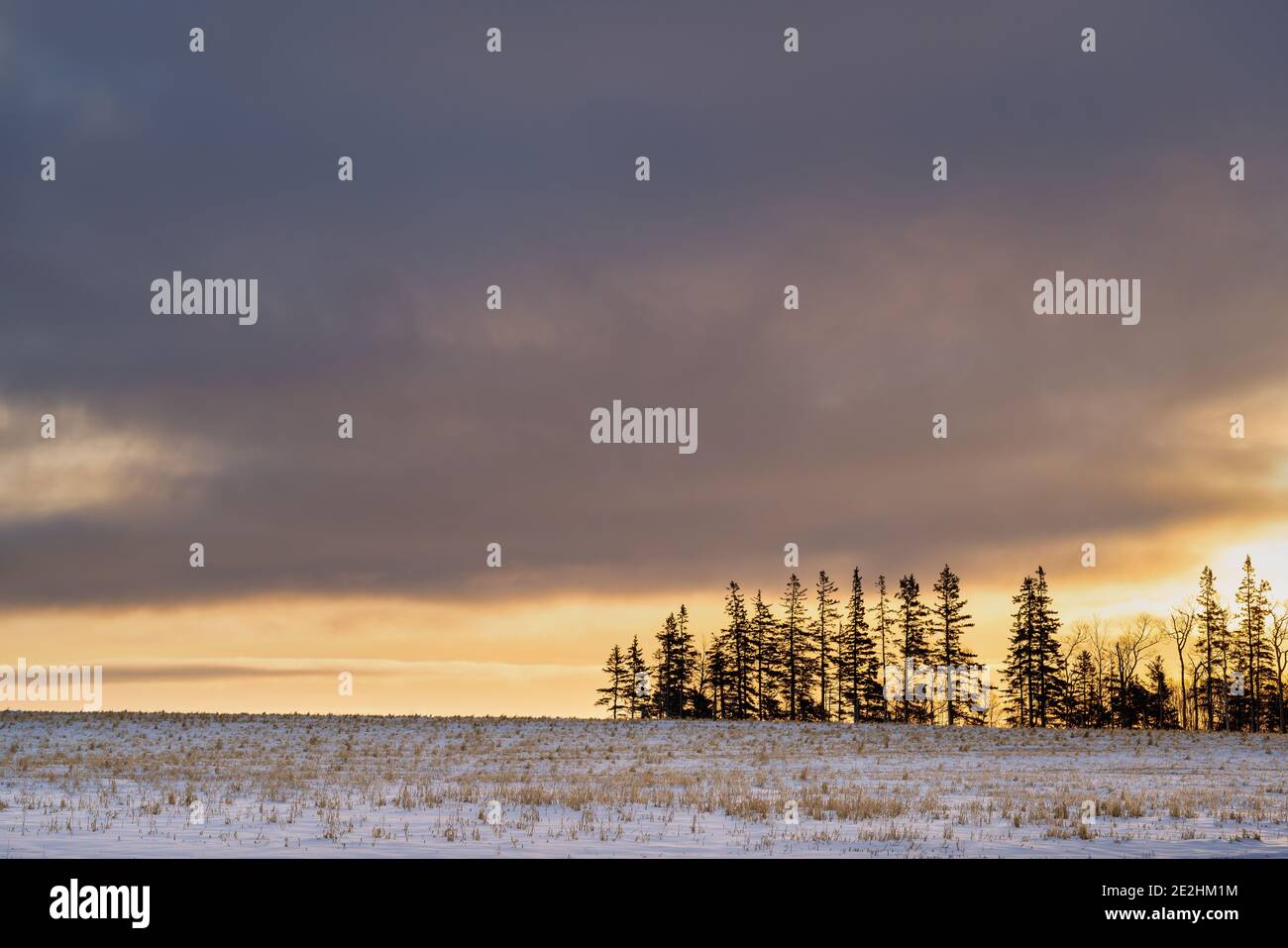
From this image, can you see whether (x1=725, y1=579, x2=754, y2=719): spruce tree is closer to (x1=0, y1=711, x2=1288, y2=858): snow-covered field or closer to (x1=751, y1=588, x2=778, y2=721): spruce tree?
(x1=751, y1=588, x2=778, y2=721): spruce tree

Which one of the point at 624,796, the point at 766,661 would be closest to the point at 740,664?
the point at 766,661

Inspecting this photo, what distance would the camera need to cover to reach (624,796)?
23.2m

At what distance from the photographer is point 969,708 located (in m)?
84.4

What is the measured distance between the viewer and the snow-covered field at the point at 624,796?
15812 millimetres

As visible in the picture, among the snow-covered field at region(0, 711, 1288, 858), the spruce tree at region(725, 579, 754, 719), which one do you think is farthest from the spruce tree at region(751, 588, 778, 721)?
the snow-covered field at region(0, 711, 1288, 858)

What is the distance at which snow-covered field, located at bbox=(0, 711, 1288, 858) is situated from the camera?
15.8 metres

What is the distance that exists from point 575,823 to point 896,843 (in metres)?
5.62

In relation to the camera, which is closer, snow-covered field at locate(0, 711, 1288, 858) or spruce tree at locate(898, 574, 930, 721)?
snow-covered field at locate(0, 711, 1288, 858)

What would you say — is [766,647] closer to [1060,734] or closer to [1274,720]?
[1060,734]

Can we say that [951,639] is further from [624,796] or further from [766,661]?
[624,796]

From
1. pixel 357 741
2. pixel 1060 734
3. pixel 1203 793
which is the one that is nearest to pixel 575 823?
pixel 1203 793

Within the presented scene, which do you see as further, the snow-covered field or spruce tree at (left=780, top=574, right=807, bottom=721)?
spruce tree at (left=780, top=574, right=807, bottom=721)

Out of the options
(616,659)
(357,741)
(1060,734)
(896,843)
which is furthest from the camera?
(616,659)
